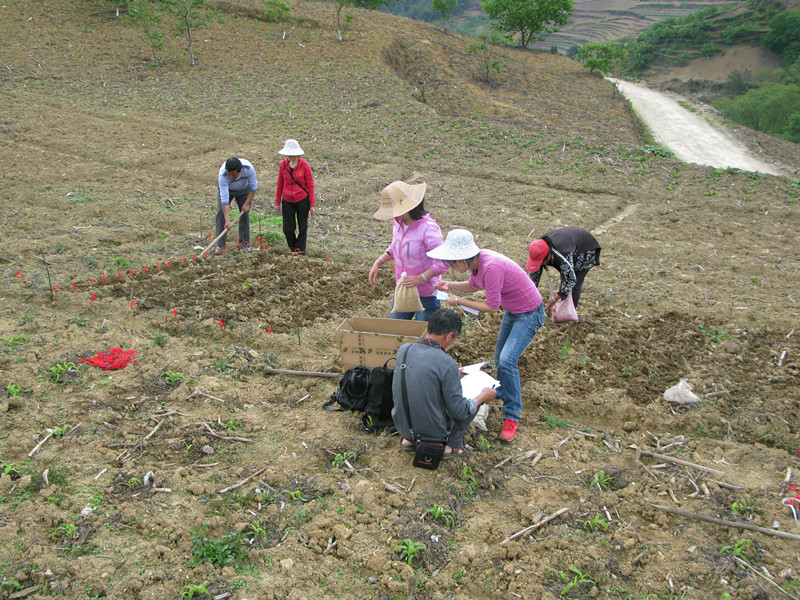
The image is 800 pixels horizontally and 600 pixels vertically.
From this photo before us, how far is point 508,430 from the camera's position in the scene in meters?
4.70

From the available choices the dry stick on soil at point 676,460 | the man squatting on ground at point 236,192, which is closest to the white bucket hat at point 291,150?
the man squatting on ground at point 236,192

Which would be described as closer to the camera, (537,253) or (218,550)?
(218,550)

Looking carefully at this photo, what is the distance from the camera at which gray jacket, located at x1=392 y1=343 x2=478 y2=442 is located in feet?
12.8

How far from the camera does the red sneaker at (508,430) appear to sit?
4.67 meters

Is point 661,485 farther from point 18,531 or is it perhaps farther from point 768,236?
point 768,236

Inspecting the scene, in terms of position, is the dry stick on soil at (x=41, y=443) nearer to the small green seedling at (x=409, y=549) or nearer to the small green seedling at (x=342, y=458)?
the small green seedling at (x=342, y=458)

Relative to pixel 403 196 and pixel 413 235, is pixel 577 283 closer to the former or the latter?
pixel 413 235

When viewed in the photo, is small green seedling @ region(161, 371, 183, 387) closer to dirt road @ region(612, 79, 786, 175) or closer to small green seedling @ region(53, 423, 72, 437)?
small green seedling @ region(53, 423, 72, 437)

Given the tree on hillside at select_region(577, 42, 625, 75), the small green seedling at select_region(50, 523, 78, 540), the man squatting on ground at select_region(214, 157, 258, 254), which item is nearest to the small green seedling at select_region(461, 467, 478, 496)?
the small green seedling at select_region(50, 523, 78, 540)

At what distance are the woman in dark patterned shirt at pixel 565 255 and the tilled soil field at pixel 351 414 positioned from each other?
0.81 meters

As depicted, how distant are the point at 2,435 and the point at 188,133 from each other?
12273mm

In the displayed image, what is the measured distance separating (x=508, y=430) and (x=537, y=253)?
5.83ft

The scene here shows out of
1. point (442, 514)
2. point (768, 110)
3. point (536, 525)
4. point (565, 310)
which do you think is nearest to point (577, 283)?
Answer: point (565, 310)

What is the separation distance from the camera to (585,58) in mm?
34812
